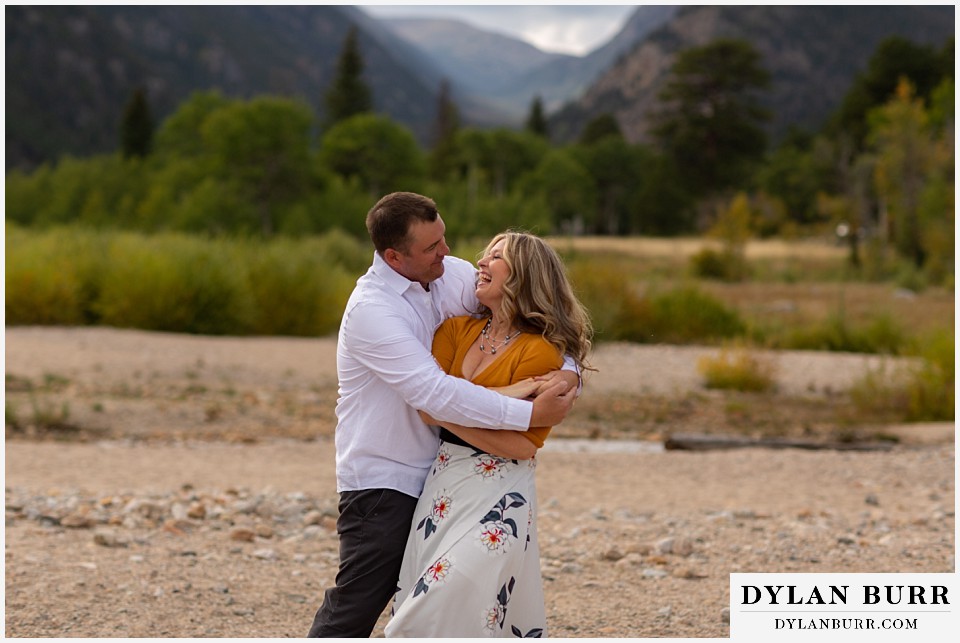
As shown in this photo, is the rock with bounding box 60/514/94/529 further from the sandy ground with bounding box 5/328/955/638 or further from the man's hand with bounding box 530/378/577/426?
the man's hand with bounding box 530/378/577/426

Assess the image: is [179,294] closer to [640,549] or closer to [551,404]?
[640,549]

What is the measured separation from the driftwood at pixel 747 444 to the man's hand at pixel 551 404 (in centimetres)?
805

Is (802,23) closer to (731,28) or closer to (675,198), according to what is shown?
(731,28)

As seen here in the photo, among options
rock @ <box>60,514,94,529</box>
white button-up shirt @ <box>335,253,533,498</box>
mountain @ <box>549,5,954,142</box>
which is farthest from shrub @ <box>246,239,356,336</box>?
mountain @ <box>549,5,954,142</box>

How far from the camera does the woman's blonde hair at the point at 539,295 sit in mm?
3250

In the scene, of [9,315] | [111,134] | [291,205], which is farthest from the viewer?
[111,134]

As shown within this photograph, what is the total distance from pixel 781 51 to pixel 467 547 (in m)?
159

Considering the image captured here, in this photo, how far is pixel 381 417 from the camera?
11.1 ft

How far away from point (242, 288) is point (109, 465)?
10.4 metres

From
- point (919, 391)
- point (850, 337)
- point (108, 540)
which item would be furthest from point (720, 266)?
point (108, 540)

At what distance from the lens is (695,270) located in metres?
37.5

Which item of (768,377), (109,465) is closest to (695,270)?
(768,377)

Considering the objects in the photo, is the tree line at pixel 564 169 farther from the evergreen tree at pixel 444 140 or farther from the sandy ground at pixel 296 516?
the sandy ground at pixel 296 516

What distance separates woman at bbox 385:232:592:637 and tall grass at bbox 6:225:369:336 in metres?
16.3
